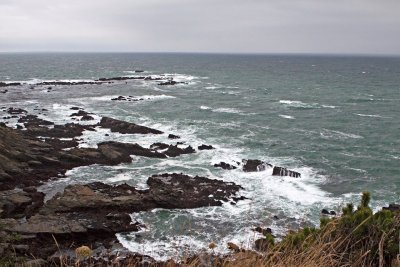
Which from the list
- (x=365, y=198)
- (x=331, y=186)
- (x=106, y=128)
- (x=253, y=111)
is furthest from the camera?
(x=253, y=111)

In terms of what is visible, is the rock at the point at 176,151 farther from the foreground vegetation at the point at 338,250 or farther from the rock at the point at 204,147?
the foreground vegetation at the point at 338,250

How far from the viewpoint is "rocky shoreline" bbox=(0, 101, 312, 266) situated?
19.5 m

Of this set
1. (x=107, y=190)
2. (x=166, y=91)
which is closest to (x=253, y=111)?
(x=166, y=91)

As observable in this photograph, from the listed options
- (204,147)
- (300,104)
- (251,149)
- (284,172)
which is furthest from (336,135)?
(300,104)

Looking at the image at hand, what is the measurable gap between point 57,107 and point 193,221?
148 ft

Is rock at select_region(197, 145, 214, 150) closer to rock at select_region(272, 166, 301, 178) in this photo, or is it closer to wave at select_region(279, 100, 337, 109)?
rock at select_region(272, 166, 301, 178)

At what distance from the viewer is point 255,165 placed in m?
32.3

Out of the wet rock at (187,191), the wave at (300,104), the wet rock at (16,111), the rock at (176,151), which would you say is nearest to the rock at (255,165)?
the wet rock at (187,191)

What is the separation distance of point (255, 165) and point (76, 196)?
15.2 m

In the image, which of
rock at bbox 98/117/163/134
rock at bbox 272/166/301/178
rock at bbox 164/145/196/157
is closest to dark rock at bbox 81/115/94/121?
rock at bbox 98/117/163/134

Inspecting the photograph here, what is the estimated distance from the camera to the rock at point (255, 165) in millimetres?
31906

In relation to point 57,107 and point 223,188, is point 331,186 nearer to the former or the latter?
point 223,188

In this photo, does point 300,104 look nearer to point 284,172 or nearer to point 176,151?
point 176,151

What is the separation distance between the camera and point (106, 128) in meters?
46.0
